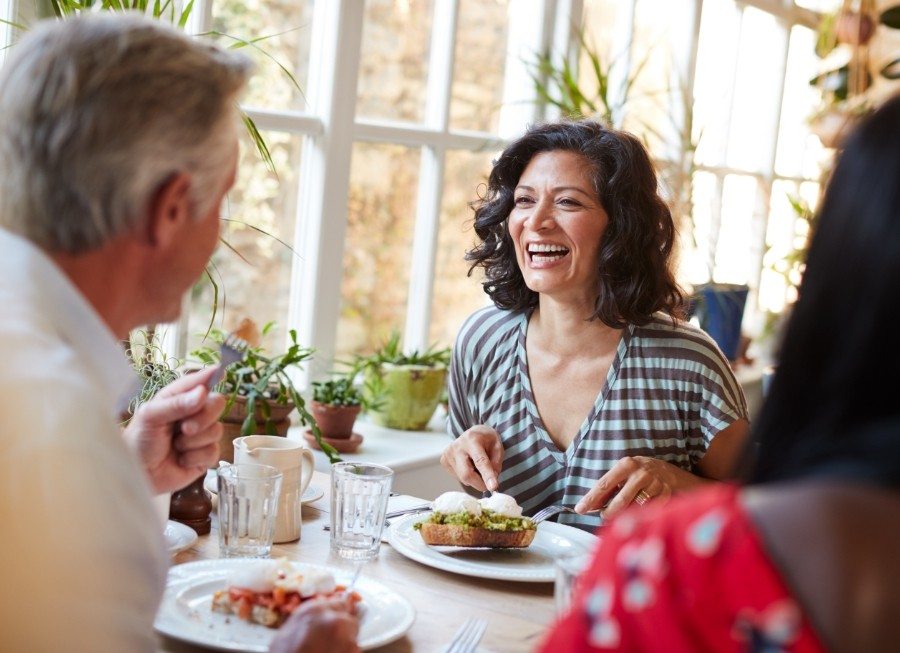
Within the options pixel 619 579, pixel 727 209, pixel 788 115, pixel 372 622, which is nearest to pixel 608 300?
pixel 372 622

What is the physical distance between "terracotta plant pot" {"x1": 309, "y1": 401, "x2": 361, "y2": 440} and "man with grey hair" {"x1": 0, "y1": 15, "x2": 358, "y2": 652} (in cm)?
197

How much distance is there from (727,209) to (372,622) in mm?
4721

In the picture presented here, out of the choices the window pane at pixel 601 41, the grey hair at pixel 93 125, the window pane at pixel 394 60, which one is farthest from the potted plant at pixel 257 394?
the window pane at pixel 601 41

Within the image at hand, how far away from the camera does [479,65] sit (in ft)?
13.0

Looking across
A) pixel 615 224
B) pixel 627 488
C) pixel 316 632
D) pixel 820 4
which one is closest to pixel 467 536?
pixel 627 488

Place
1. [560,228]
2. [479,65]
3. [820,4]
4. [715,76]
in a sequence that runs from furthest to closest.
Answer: [820,4] < [715,76] < [479,65] < [560,228]

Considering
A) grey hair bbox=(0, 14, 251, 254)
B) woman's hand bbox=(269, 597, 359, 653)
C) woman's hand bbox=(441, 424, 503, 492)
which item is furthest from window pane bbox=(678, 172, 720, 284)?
grey hair bbox=(0, 14, 251, 254)

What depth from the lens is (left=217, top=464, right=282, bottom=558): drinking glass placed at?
1595 millimetres

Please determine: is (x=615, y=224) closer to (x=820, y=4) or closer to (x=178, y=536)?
(x=178, y=536)

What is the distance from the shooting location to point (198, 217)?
122 cm

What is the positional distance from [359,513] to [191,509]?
269 millimetres

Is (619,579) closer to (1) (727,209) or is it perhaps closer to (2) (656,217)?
(2) (656,217)

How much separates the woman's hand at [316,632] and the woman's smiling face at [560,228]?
1.28 metres

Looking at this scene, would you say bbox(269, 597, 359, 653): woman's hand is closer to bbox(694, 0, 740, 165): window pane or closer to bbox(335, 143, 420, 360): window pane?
bbox(335, 143, 420, 360): window pane
